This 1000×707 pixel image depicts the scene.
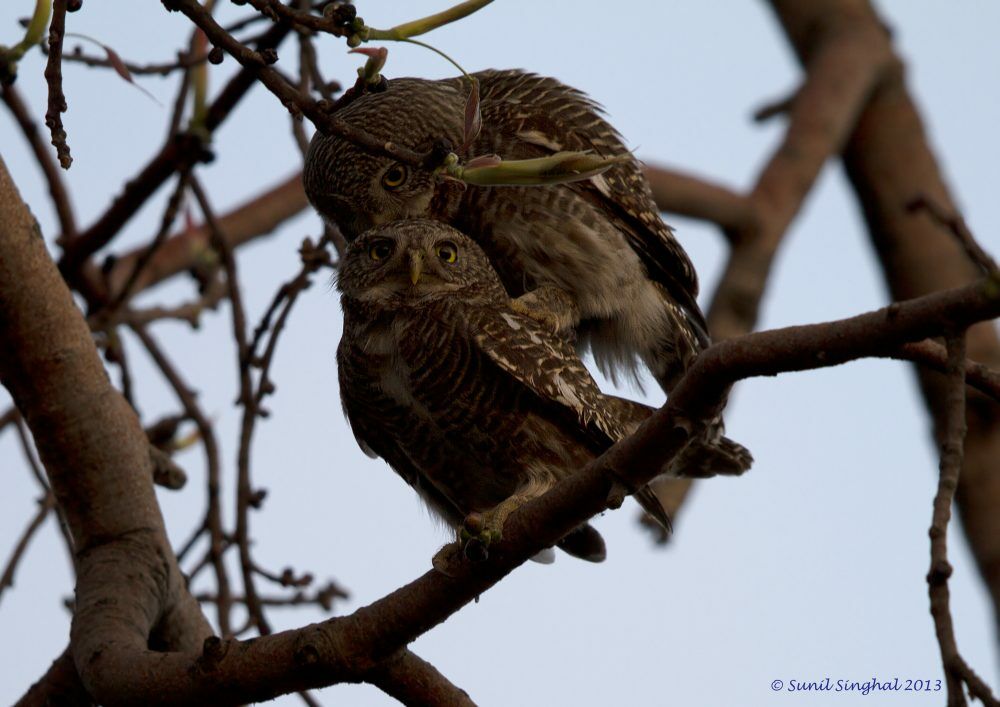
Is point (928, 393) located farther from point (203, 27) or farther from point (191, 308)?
point (203, 27)

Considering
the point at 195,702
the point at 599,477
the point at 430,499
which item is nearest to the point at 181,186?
the point at 430,499

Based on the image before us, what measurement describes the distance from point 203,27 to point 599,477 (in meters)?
1.12

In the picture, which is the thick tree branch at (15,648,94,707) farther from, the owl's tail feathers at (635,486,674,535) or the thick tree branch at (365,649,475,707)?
the owl's tail feathers at (635,486,674,535)

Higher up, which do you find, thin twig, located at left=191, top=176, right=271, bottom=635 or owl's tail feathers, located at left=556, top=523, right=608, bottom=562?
thin twig, located at left=191, top=176, right=271, bottom=635

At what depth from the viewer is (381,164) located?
4.11 metres

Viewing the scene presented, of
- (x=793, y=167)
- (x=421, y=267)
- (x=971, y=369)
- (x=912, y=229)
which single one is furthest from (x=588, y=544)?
(x=912, y=229)

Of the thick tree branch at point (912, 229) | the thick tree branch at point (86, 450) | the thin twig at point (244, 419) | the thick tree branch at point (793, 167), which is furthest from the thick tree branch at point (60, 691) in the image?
the thick tree branch at point (912, 229)

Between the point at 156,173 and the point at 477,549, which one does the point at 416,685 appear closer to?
the point at 477,549

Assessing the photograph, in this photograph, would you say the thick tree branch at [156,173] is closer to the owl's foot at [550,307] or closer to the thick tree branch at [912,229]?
the owl's foot at [550,307]

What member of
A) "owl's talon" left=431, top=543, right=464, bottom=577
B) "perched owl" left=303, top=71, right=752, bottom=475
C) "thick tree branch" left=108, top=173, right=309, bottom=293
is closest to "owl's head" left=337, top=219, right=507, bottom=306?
"perched owl" left=303, top=71, right=752, bottom=475

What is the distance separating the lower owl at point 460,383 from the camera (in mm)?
3725

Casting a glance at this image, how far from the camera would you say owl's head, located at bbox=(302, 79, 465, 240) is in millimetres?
4129

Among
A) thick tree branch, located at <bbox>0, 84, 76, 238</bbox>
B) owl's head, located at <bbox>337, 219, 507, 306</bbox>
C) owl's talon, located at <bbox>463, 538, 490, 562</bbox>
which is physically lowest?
owl's talon, located at <bbox>463, 538, 490, 562</bbox>

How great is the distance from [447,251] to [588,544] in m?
0.97
